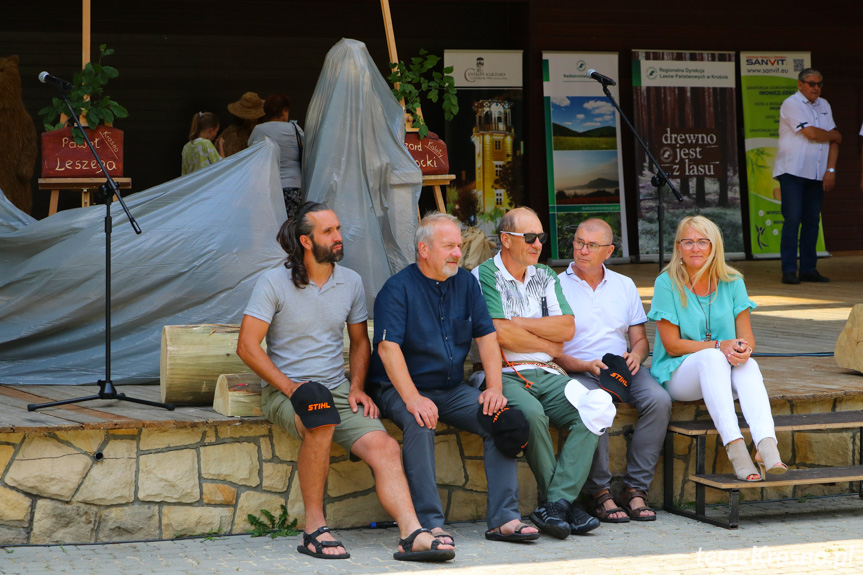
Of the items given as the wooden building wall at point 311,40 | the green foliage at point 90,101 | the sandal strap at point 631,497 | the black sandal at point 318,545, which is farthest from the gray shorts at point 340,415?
the wooden building wall at point 311,40

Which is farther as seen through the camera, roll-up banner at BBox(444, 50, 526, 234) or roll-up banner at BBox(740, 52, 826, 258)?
roll-up banner at BBox(740, 52, 826, 258)

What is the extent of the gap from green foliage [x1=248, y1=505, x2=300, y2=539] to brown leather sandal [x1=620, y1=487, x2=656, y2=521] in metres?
1.28

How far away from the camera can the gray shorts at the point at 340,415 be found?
3.54m

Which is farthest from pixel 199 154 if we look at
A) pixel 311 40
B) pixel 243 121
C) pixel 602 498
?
pixel 311 40

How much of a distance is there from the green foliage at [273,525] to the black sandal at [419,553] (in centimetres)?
55

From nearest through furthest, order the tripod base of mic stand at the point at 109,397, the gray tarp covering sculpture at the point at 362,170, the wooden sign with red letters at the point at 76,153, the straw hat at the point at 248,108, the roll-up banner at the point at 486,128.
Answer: the tripod base of mic stand at the point at 109,397 → the gray tarp covering sculpture at the point at 362,170 → the wooden sign with red letters at the point at 76,153 → the straw hat at the point at 248,108 → the roll-up banner at the point at 486,128

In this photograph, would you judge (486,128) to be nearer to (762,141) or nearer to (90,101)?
(762,141)

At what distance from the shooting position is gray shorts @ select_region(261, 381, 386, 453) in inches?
139

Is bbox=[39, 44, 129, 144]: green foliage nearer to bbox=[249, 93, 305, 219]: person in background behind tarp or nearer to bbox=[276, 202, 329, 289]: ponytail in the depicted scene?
bbox=[249, 93, 305, 219]: person in background behind tarp

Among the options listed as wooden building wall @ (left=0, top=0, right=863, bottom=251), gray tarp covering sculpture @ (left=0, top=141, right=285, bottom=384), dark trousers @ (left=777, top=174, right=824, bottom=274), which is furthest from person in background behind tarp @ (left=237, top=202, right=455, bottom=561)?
wooden building wall @ (left=0, top=0, right=863, bottom=251)

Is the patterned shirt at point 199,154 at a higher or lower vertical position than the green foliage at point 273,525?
higher

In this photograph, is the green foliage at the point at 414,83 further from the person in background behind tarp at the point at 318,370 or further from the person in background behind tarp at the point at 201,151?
the person in background behind tarp at the point at 318,370

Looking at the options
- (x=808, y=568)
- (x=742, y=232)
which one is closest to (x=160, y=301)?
(x=808, y=568)

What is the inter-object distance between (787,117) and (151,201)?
5.66 metres
